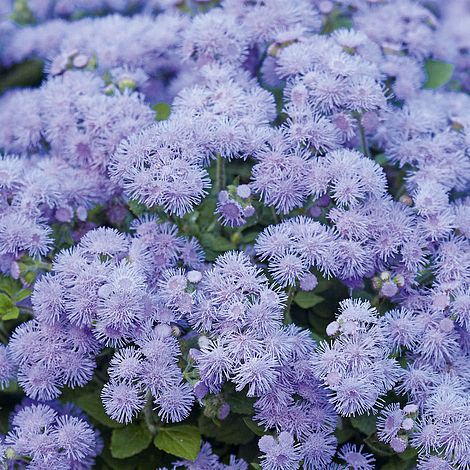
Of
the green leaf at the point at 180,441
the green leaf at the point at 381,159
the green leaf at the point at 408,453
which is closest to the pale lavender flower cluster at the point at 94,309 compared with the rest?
the green leaf at the point at 180,441

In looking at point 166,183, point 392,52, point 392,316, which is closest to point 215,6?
point 392,52

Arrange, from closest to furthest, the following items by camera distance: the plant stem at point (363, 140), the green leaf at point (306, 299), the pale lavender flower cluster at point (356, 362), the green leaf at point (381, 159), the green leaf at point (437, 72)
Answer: the pale lavender flower cluster at point (356, 362) < the green leaf at point (306, 299) < the plant stem at point (363, 140) < the green leaf at point (381, 159) < the green leaf at point (437, 72)

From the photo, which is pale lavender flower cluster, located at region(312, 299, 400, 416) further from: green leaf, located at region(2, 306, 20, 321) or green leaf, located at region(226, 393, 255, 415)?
green leaf, located at region(2, 306, 20, 321)

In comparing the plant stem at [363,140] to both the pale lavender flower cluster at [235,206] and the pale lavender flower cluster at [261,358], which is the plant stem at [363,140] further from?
the pale lavender flower cluster at [261,358]

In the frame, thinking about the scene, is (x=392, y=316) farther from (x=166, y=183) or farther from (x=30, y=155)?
(x=30, y=155)

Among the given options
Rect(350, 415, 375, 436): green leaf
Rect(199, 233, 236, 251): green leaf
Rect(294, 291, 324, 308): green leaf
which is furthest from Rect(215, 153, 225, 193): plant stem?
Rect(350, 415, 375, 436): green leaf

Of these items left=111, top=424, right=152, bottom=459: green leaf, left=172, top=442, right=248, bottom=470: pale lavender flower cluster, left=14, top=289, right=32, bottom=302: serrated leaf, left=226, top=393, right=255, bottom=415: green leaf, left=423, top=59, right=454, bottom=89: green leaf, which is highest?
left=423, top=59, right=454, bottom=89: green leaf
